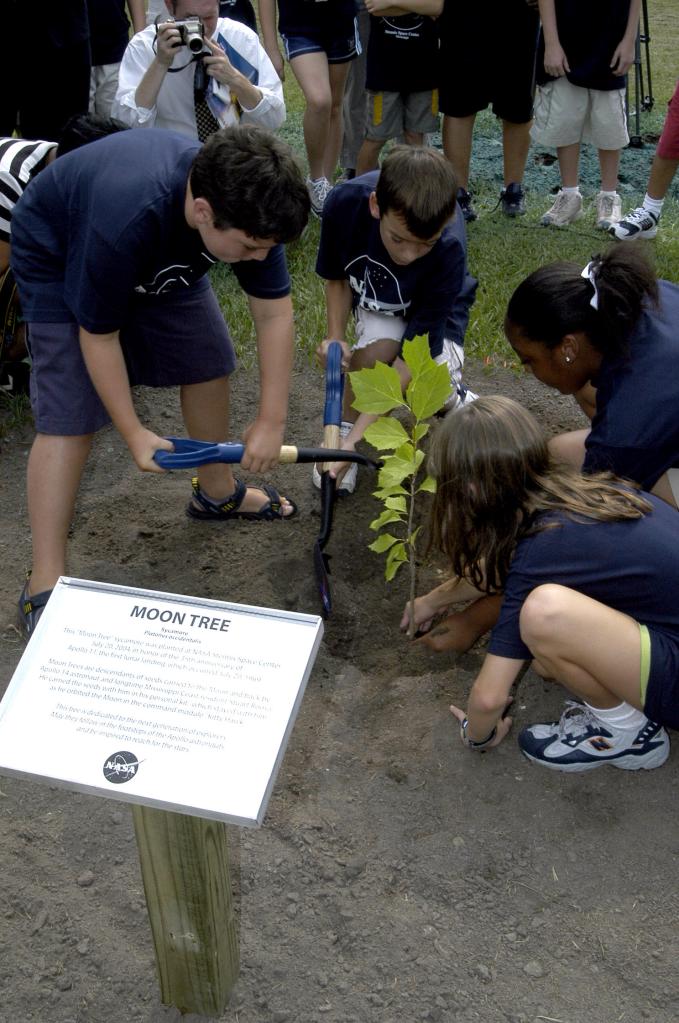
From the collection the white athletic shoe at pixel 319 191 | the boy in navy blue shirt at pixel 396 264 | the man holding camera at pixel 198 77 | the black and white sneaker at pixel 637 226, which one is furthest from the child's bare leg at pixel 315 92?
the boy in navy blue shirt at pixel 396 264

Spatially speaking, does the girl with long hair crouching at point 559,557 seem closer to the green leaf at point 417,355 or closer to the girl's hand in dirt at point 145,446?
the green leaf at point 417,355

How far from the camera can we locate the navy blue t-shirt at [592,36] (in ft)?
15.8

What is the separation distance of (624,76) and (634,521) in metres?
3.89

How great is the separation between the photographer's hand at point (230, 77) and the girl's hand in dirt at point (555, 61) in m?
1.76

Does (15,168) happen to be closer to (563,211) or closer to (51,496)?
(51,496)

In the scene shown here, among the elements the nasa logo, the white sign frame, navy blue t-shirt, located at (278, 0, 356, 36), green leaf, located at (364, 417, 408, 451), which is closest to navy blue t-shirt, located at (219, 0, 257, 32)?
navy blue t-shirt, located at (278, 0, 356, 36)

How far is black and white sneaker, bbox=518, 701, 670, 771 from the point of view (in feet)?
7.19

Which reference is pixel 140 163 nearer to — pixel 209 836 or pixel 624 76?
pixel 209 836

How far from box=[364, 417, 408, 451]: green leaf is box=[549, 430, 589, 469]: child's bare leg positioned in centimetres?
74

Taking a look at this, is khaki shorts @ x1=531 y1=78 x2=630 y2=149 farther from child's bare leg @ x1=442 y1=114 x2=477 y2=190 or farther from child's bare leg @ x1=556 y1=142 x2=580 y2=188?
child's bare leg @ x1=442 y1=114 x2=477 y2=190

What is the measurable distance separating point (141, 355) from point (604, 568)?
1388mm

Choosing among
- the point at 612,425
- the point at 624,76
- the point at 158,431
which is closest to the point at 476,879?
the point at 612,425

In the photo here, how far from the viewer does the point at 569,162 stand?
5.22 m

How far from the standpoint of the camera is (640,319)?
91.0 inches
